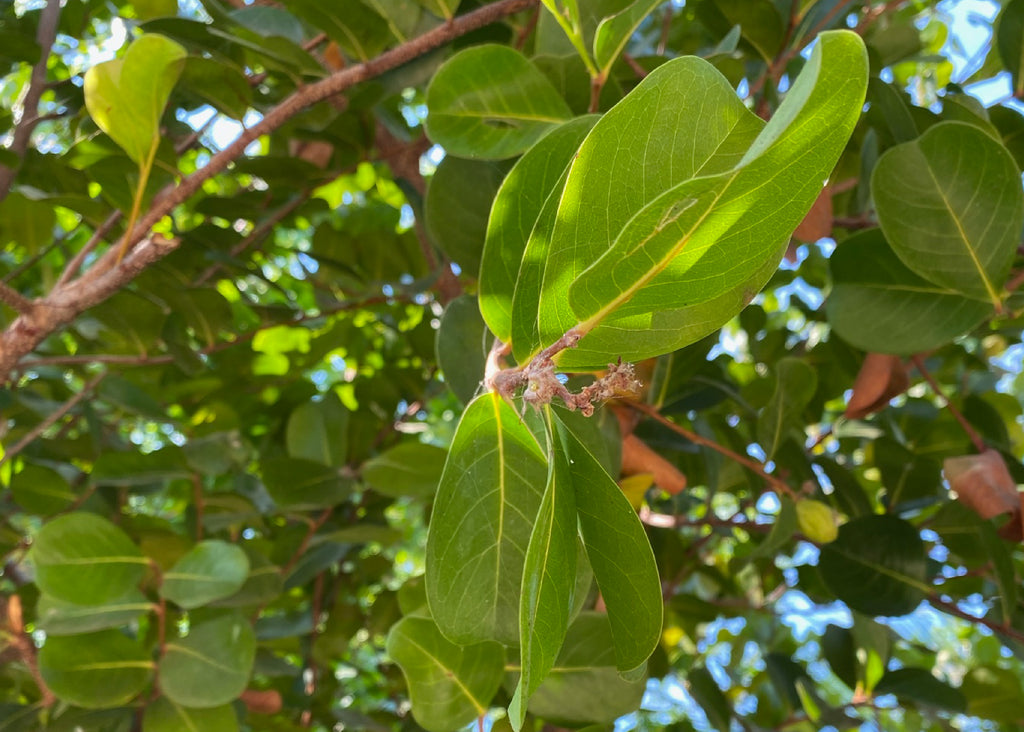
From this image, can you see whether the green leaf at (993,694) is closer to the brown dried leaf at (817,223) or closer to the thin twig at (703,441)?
the thin twig at (703,441)

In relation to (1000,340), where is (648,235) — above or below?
above

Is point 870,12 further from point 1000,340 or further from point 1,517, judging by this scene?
point 1,517

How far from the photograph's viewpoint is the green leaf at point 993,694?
1206mm

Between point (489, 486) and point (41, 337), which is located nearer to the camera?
point (489, 486)

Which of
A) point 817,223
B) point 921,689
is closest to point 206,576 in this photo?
point 817,223

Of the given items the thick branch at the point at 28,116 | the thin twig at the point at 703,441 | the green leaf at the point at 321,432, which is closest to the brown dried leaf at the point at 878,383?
the thin twig at the point at 703,441

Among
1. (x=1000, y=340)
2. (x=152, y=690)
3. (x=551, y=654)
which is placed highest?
(x=551, y=654)

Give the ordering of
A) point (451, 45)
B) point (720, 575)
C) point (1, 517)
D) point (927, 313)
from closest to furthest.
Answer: point (927, 313), point (451, 45), point (1, 517), point (720, 575)

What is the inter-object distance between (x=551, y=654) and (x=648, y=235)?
0.20 metres

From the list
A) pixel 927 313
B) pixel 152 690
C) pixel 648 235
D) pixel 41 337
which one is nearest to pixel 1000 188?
pixel 927 313

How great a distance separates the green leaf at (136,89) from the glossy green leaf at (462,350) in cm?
27

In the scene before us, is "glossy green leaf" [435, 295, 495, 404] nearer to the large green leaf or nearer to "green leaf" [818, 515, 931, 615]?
the large green leaf

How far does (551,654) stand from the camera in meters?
0.42

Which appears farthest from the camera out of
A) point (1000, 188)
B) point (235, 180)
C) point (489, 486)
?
point (235, 180)
